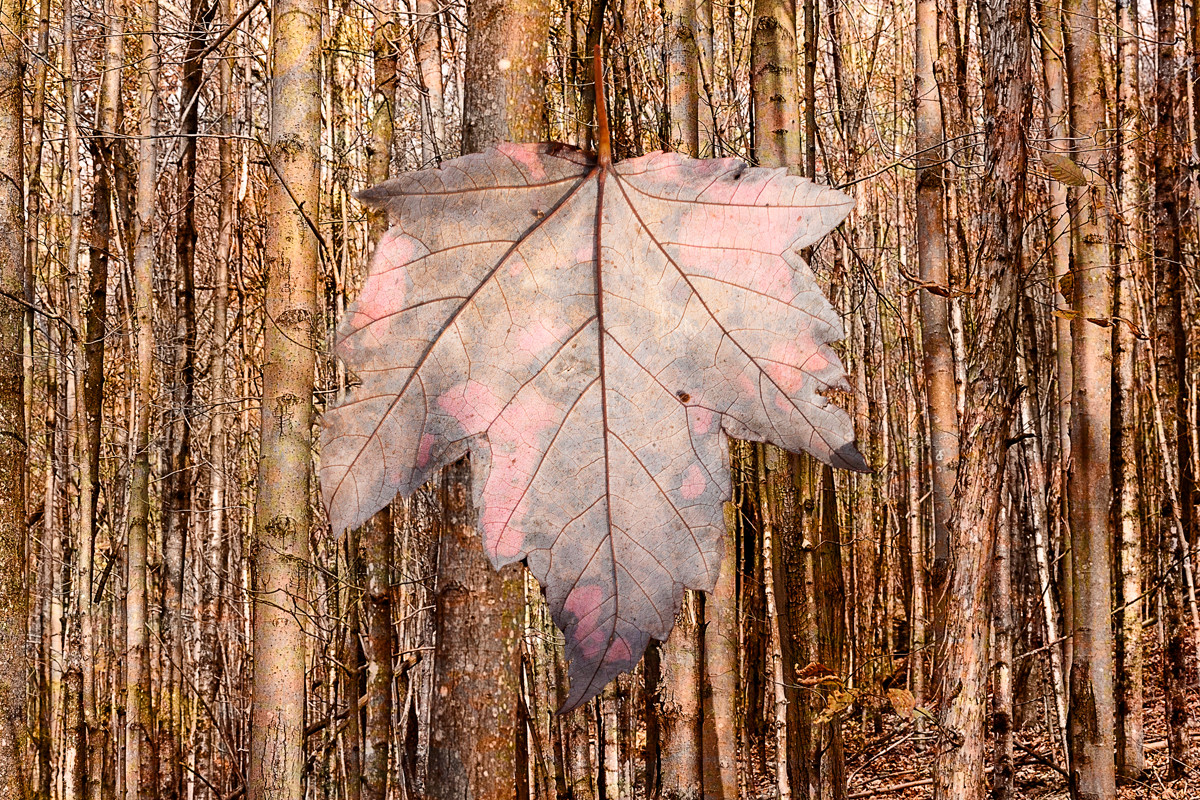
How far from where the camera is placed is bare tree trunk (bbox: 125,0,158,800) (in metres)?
5.64

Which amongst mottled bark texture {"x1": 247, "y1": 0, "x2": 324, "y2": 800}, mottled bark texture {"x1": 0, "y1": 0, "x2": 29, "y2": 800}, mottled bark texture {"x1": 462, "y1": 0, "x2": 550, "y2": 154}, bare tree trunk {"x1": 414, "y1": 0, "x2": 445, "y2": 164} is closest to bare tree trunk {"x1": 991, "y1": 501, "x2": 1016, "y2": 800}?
mottled bark texture {"x1": 247, "y1": 0, "x2": 324, "y2": 800}

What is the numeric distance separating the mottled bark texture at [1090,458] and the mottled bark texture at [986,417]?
6.00ft

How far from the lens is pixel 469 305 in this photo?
34 cm

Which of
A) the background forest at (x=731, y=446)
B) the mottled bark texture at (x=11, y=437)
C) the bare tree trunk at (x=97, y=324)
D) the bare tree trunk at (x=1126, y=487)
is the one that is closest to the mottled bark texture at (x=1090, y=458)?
the background forest at (x=731, y=446)

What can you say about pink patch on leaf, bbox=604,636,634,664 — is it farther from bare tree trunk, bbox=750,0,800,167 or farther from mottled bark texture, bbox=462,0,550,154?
bare tree trunk, bbox=750,0,800,167

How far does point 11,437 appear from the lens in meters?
3.23

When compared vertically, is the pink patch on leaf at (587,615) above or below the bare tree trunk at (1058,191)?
below

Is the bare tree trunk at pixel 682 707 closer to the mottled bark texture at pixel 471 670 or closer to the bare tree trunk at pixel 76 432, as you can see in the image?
the mottled bark texture at pixel 471 670

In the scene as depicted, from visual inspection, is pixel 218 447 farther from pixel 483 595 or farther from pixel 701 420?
pixel 701 420

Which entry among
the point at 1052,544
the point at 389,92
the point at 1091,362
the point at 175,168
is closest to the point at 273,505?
the point at 389,92

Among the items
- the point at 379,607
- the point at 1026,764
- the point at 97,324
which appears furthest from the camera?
the point at 97,324

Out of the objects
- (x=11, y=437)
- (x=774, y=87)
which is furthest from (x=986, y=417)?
(x=11, y=437)

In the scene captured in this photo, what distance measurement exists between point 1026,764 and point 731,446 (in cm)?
495

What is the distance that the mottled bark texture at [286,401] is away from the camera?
3361 mm
